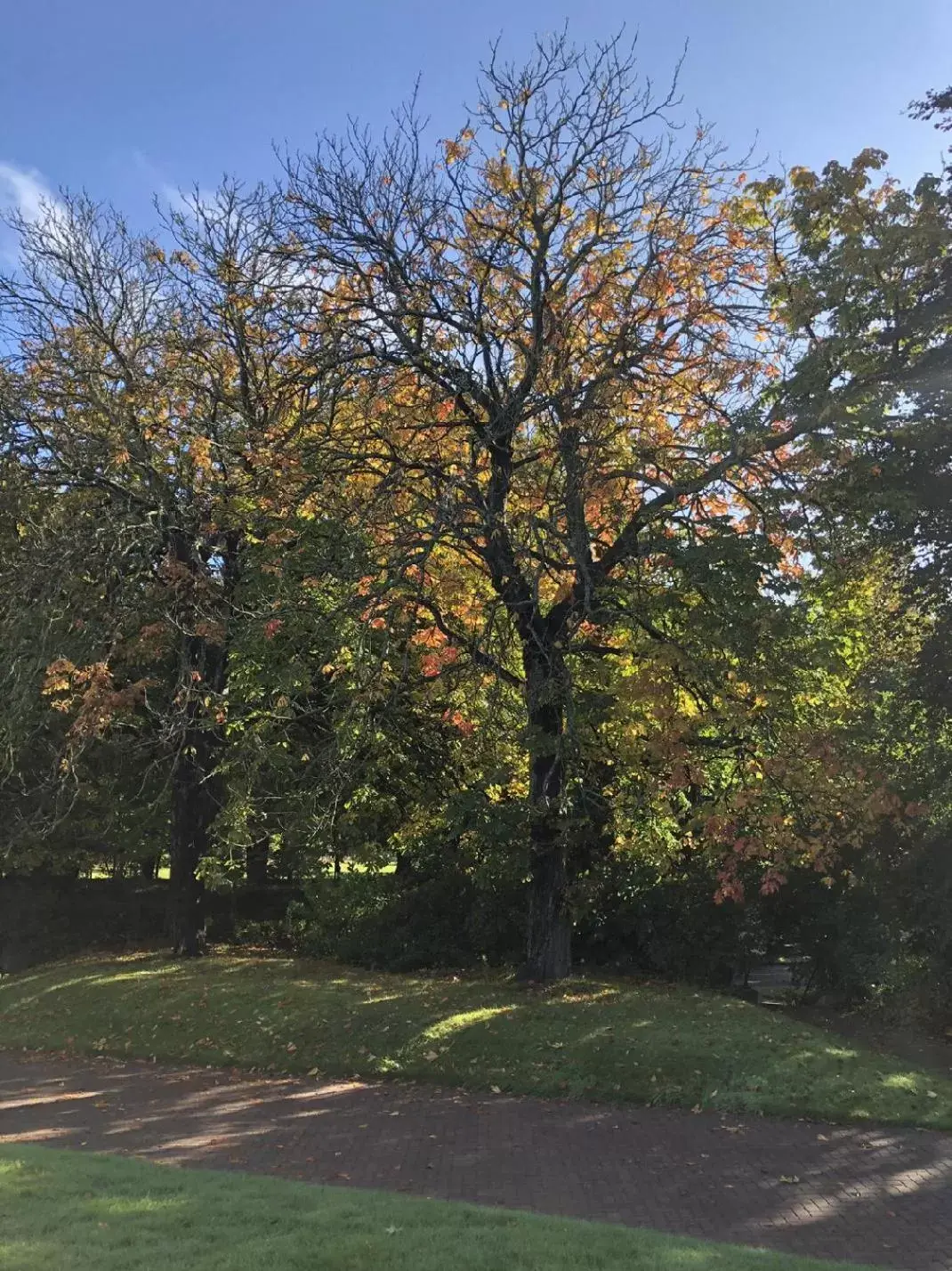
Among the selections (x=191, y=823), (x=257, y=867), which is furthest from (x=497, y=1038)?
(x=257, y=867)

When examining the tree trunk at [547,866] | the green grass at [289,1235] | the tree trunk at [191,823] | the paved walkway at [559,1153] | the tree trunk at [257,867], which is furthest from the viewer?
the tree trunk at [257,867]

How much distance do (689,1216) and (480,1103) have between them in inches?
120

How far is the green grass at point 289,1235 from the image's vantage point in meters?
4.28

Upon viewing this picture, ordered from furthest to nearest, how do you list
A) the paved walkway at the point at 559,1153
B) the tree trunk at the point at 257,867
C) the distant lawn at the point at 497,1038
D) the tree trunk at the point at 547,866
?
the tree trunk at the point at 257,867 < the tree trunk at the point at 547,866 < the distant lawn at the point at 497,1038 < the paved walkway at the point at 559,1153

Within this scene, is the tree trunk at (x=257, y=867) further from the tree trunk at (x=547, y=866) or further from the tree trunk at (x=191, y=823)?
the tree trunk at (x=547, y=866)

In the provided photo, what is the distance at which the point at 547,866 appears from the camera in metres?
12.0

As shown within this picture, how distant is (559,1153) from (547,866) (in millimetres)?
5238

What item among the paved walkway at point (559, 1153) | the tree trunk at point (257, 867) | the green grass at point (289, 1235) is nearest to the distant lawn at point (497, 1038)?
the paved walkway at point (559, 1153)

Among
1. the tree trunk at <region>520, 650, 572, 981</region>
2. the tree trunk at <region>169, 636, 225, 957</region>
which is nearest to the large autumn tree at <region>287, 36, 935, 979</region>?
the tree trunk at <region>520, 650, 572, 981</region>

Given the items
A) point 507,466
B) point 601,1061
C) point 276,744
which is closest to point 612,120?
point 507,466

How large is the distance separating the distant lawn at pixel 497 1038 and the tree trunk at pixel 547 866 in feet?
1.40

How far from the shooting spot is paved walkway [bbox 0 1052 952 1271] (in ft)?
18.3

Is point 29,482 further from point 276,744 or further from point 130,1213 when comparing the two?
point 130,1213

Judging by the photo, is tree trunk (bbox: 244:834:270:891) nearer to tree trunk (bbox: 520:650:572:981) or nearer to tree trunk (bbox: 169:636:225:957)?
tree trunk (bbox: 169:636:225:957)
